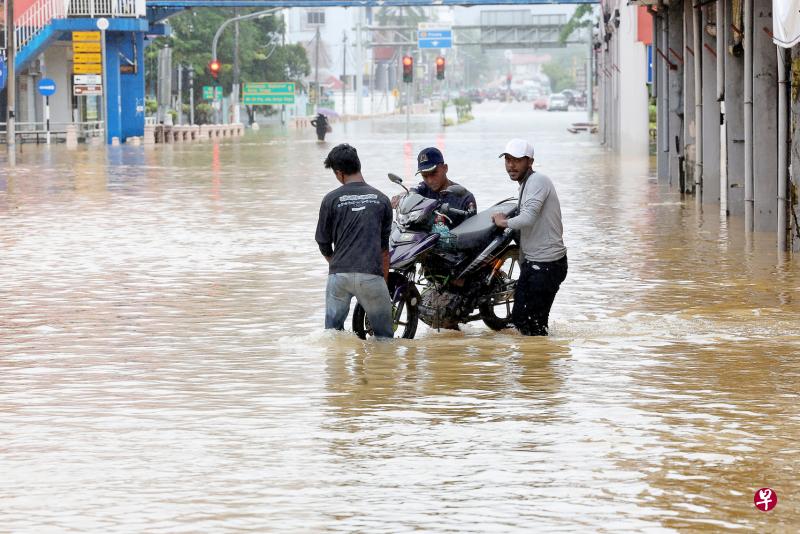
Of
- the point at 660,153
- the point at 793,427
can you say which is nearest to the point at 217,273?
the point at 793,427

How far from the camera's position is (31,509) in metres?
6.77

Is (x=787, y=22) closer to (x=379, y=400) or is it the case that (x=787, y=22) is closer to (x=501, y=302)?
(x=501, y=302)

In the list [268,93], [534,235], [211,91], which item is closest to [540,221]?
[534,235]

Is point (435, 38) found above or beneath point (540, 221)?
above

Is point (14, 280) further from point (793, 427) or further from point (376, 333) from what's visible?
point (793, 427)

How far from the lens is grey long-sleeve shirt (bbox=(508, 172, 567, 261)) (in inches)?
436

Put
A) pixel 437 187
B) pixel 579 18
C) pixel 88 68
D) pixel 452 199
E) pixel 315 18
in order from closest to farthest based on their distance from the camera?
pixel 452 199 < pixel 437 187 < pixel 88 68 < pixel 579 18 < pixel 315 18

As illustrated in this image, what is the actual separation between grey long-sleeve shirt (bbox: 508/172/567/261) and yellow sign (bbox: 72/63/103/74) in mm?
50575

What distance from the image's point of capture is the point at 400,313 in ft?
37.4

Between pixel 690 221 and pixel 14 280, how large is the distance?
9.84 metres

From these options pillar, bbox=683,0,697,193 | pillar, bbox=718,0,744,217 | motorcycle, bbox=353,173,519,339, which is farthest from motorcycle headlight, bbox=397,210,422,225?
pillar, bbox=683,0,697,193

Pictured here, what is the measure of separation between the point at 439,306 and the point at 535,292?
0.73 m

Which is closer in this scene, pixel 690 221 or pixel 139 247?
pixel 139 247

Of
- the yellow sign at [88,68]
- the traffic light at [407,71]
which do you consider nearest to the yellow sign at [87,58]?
the yellow sign at [88,68]
